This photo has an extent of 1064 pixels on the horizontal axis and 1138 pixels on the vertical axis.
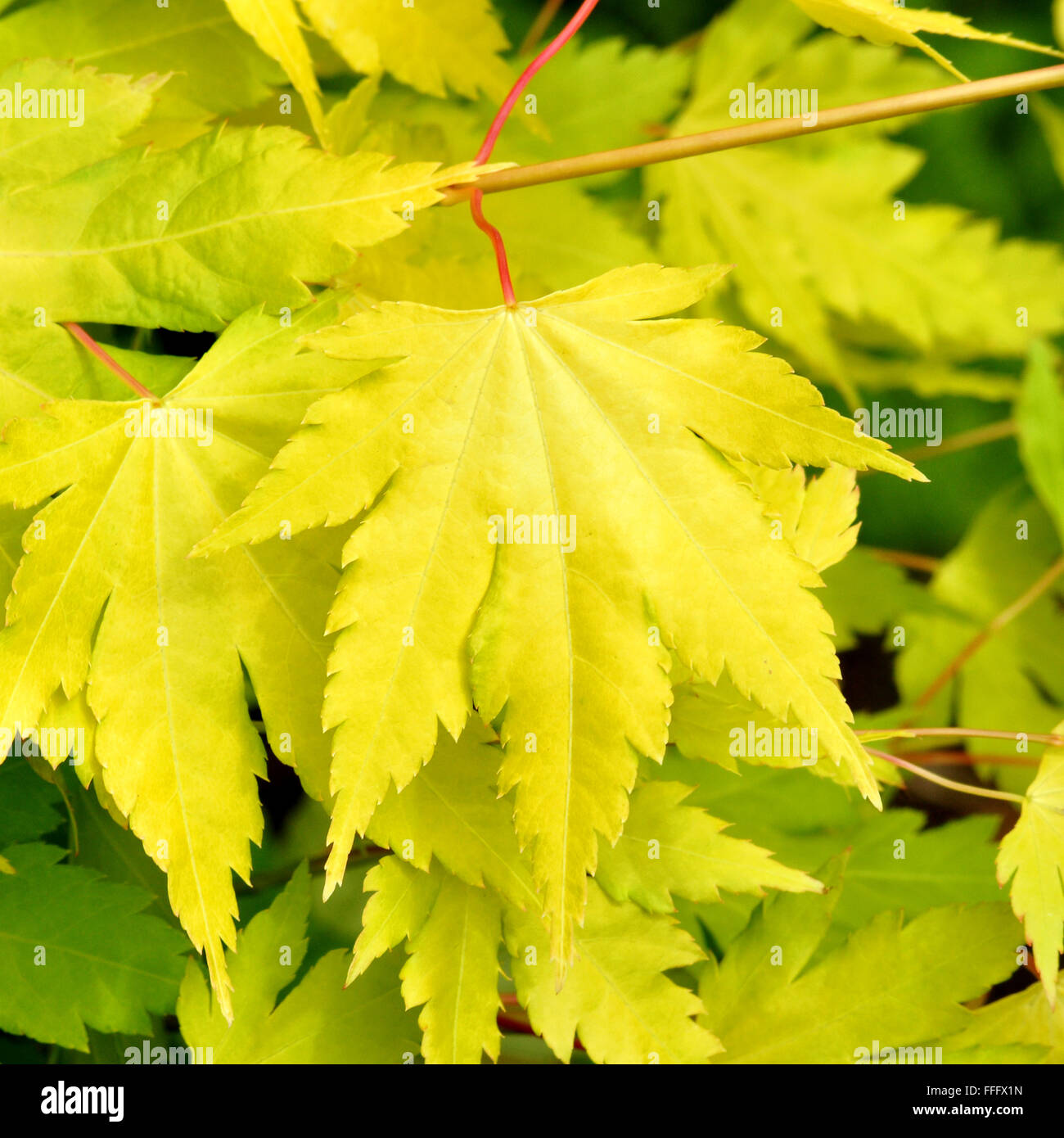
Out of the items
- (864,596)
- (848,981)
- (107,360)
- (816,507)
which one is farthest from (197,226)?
(864,596)

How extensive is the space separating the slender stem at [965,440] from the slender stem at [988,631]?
0.23 m

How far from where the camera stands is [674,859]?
0.75 meters

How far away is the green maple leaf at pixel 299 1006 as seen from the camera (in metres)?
0.76

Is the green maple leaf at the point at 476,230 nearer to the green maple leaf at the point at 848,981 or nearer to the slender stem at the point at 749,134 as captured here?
the slender stem at the point at 749,134

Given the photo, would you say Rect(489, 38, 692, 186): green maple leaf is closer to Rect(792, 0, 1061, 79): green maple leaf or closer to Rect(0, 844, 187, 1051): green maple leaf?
Rect(792, 0, 1061, 79): green maple leaf

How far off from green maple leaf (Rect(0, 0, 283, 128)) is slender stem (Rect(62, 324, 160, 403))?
225 mm

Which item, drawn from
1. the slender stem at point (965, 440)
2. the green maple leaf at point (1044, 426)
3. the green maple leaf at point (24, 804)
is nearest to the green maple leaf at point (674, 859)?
the green maple leaf at point (24, 804)

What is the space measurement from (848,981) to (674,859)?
0.68 ft

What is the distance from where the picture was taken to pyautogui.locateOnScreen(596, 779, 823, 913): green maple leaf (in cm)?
74

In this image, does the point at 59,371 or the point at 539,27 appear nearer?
the point at 59,371

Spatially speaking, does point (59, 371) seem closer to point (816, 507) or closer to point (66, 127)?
point (66, 127)

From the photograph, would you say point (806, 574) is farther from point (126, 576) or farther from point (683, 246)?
point (683, 246)

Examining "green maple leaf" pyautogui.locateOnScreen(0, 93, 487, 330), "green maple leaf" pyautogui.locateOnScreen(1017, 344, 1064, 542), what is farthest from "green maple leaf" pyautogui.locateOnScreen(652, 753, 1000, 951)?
"green maple leaf" pyautogui.locateOnScreen(0, 93, 487, 330)

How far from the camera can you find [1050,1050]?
847 mm
